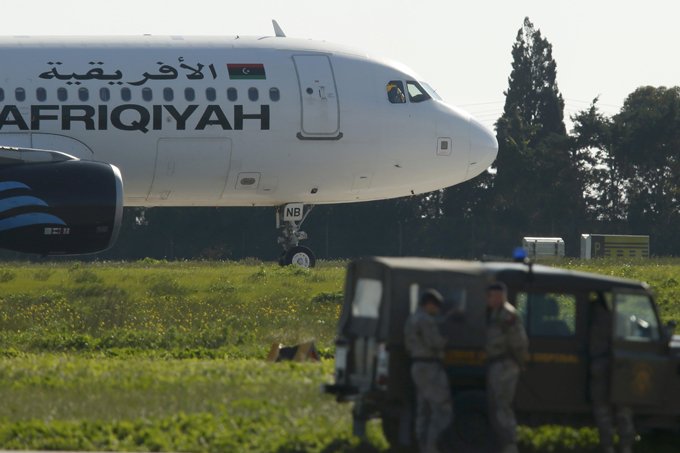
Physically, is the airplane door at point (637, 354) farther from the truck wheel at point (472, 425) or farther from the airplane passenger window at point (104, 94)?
the airplane passenger window at point (104, 94)

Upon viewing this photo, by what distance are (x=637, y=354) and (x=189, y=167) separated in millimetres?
21435

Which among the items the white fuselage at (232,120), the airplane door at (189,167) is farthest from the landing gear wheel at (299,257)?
the airplane door at (189,167)

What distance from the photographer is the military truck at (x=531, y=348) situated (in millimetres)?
15008

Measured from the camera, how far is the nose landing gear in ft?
126

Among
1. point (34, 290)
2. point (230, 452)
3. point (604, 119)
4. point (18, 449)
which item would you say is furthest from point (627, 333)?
point (604, 119)

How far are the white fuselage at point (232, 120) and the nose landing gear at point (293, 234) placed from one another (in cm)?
42

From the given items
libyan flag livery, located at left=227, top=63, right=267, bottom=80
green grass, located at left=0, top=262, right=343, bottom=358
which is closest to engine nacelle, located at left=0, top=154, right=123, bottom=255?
green grass, located at left=0, top=262, right=343, bottom=358

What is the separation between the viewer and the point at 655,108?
286ft

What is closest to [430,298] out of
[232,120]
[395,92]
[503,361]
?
[503,361]

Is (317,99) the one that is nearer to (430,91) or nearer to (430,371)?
(430,91)

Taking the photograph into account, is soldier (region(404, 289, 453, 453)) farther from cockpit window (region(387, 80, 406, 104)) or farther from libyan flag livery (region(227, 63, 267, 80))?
cockpit window (region(387, 80, 406, 104))

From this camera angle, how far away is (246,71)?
35.6 m

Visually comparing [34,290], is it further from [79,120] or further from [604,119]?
[604,119]

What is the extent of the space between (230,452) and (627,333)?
4.14 metres
